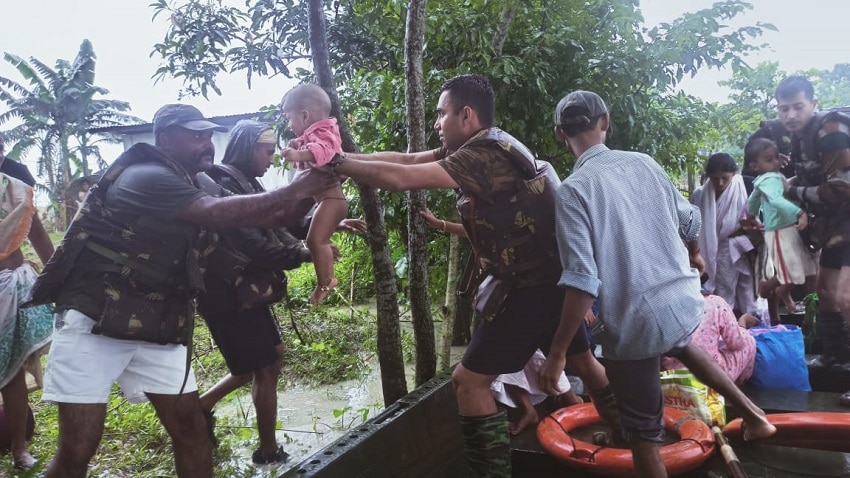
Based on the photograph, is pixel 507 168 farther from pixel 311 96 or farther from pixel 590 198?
pixel 311 96

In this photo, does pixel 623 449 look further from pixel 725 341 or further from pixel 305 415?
pixel 305 415

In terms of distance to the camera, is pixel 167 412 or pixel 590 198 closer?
pixel 590 198

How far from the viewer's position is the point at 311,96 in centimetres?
306

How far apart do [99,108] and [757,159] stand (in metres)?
25.7

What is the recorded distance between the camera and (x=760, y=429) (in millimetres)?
3010

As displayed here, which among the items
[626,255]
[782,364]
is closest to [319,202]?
[626,255]

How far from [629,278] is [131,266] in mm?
2177

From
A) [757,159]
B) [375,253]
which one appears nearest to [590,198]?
[375,253]

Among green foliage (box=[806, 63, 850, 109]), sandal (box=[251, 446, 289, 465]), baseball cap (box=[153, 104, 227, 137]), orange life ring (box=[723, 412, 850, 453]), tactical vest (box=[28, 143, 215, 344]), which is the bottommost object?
sandal (box=[251, 446, 289, 465])

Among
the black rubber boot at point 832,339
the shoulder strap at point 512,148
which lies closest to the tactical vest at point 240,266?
the shoulder strap at point 512,148

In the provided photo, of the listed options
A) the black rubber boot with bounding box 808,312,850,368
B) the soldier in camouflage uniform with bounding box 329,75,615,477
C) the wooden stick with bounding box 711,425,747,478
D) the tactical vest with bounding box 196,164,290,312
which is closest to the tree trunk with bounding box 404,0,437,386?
the tactical vest with bounding box 196,164,290,312

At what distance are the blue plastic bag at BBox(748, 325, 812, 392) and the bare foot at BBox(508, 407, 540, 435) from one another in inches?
62.0

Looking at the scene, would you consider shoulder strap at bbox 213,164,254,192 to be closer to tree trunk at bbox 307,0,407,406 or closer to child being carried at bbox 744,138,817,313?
tree trunk at bbox 307,0,407,406

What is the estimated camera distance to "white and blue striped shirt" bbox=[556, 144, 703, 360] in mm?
2387
